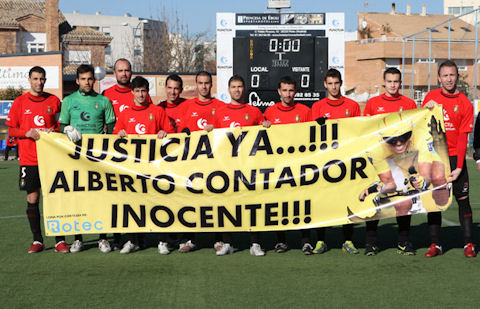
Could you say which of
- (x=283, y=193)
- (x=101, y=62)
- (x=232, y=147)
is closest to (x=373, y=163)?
(x=283, y=193)

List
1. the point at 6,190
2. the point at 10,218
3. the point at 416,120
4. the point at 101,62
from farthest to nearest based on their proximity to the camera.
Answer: the point at 101,62
the point at 6,190
the point at 10,218
the point at 416,120

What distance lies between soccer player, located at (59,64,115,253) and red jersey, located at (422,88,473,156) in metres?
3.46

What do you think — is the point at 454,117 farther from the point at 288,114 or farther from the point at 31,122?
the point at 31,122

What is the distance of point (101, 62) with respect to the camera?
70.1 m

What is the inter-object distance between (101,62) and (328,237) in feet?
212

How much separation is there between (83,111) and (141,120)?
611 mm

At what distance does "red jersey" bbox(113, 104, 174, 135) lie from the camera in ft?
23.1

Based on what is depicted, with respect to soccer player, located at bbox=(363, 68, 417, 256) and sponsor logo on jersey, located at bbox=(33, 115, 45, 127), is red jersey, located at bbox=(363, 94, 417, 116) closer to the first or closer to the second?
soccer player, located at bbox=(363, 68, 417, 256)

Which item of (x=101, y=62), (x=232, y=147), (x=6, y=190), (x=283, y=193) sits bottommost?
(x=6, y=190)

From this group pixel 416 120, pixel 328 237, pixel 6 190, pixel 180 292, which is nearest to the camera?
pixel 180 292

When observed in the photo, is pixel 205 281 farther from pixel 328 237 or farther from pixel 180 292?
pixel 328 237

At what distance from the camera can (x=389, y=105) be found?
6.91 meters

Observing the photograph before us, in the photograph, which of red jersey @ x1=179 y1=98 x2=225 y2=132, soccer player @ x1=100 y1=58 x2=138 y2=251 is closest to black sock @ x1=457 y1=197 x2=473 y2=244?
red jersey @ x1=179 y1=98 x2=225 y2=132

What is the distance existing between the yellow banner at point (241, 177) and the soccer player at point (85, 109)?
0.71 feet
